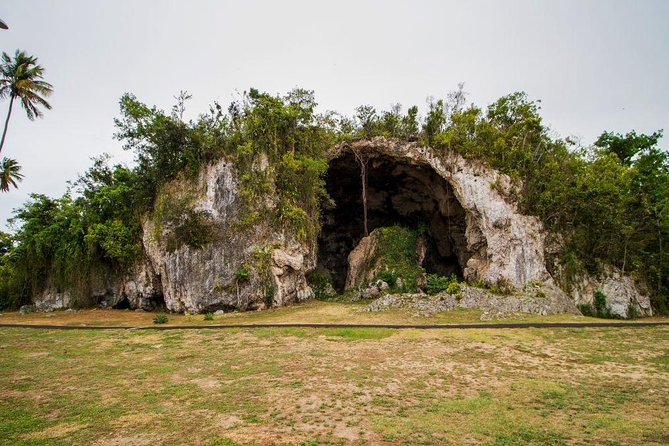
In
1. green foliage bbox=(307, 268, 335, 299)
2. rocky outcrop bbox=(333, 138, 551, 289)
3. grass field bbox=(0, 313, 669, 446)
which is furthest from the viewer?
green foliage bbox=(307, 268, 335, 299)

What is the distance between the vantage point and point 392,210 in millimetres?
34594

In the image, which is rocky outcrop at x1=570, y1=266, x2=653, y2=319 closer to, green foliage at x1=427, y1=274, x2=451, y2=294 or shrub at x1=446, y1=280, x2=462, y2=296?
green foliage at x1=427, y1=274, x2=451, y2=294

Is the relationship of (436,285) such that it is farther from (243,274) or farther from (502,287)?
(243,274)

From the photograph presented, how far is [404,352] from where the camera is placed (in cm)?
1079

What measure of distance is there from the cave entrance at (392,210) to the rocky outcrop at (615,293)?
28.5ft

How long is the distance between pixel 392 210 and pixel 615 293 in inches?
684

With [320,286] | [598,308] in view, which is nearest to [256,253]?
[320,286]

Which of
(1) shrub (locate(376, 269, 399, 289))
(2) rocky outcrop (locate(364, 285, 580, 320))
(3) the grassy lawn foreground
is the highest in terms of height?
(1) shrub (locate(376, 269, 399, 289))

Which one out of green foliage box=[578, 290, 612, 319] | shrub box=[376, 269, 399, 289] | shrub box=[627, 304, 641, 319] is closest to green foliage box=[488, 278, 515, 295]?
green foliage box=[578, 290, 612, 319]

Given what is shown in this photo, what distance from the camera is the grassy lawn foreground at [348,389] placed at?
234 inches

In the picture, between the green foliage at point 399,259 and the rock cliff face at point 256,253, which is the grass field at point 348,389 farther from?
the green foliage at point 399,259

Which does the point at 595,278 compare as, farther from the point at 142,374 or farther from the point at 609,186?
the point at 142,374

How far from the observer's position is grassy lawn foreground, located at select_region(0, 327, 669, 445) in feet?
19.5

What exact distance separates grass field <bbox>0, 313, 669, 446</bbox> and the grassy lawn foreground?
0.04 metres
